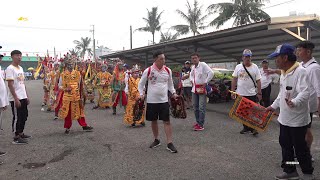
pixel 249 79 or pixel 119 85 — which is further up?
pixel 249 79

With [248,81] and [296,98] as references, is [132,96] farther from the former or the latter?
[296,98]

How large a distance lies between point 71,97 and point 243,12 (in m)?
26.5

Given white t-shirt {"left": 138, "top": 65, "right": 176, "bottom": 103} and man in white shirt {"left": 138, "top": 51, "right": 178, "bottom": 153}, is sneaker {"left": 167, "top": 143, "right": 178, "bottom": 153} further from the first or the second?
white t-shirt {"left": 138, "top": 65, "right": 176, "bottom": 103}

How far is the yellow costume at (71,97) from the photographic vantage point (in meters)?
7.16

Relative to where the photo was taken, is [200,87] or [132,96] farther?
[132,96]

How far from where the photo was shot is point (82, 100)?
7.41 meters

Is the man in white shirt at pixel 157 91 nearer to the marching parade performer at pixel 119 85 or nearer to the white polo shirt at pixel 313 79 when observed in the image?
the white polo shirt at pixel 313 79

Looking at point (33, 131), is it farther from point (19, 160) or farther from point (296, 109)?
point (296, 109)

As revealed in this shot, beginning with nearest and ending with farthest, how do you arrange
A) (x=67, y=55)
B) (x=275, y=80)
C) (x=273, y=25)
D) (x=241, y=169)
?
1. (x=241, y=169)
2. (x=67, y=55)
3. (x=273, y=25)
4. (x=275, y=80)

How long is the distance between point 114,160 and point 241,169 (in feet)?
6.96

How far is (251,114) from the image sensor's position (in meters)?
5.66

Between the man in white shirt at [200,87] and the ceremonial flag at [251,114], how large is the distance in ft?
5.18

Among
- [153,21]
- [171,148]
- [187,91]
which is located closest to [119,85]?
[187,91]

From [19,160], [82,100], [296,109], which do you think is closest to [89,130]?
[82,100]
